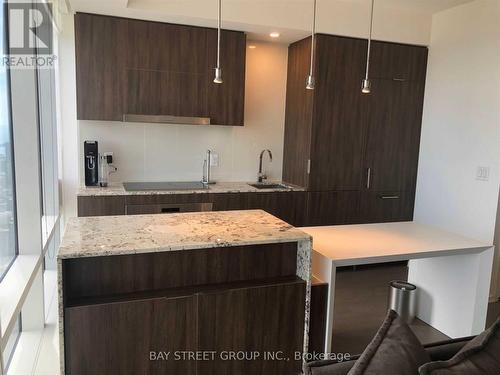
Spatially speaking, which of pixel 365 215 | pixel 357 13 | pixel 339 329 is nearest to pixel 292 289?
pixel 339 329

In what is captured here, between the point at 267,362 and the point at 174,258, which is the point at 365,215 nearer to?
the point at 267,362

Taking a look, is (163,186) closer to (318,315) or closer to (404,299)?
(318,315)

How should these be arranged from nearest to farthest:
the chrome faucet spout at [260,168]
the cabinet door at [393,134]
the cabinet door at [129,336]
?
the cabinet door at [129,336] < the cabinet door at [393,134] < the chrome faucet spout at [260,168]

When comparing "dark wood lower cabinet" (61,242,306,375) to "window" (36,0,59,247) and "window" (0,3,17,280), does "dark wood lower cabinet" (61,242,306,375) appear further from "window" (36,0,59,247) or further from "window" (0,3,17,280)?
"window" (36,0,59,247)

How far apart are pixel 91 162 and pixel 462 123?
3.56 meters

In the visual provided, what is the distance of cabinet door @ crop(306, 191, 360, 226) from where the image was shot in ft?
13.5

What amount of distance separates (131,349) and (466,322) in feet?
7.65

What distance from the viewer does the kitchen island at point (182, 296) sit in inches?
69.7

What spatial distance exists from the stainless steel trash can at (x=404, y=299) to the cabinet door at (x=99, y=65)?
2.87 metres

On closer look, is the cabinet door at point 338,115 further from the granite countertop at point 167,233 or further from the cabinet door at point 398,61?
the granite countertop at point 167,233

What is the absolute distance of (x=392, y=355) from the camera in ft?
3.89

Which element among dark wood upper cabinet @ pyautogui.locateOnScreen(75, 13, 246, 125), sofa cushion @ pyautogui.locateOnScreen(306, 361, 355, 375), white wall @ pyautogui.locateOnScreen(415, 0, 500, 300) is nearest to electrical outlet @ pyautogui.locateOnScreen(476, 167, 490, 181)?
white wall @ pyautogui.locateOnScreen(415, 0, 500, 300)

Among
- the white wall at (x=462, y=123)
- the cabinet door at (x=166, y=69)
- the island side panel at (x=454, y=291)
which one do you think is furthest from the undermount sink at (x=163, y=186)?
the white wall at (x=462, y=123)

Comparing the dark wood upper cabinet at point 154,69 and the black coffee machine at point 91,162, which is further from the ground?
the dark wood upper cabinet at point 154,69
